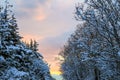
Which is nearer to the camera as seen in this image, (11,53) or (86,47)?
(11,53)

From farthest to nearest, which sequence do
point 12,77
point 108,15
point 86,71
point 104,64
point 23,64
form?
point 86,71 → point 104,64 → point 108,15 → point 23,64 → point 12,77

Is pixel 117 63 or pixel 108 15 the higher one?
pixel 108 15

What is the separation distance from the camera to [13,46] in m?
23.3

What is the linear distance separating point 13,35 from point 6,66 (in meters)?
2.39

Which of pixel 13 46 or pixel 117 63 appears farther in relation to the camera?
pixel 117 63

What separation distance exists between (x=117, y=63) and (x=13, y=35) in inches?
296

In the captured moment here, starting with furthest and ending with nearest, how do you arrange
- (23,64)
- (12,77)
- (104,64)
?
(104,64) < (23,64) < (12,77)

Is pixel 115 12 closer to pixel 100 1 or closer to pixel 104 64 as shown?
pixel 100 1

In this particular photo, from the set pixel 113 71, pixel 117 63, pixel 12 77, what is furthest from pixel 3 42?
pixel 113 71

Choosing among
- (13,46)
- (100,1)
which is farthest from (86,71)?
(13,46)

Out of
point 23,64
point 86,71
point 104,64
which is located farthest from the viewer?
point 86,71

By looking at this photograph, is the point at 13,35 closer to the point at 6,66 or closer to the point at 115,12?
the point at 6,66

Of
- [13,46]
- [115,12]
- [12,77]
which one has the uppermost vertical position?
[115,12]

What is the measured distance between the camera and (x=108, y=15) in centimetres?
2652
